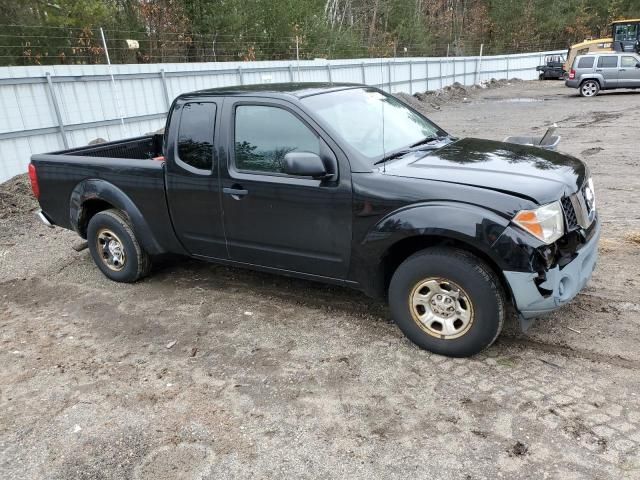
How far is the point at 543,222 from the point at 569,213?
13.4 inches

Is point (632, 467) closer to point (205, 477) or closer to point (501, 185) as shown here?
point (501, 185)

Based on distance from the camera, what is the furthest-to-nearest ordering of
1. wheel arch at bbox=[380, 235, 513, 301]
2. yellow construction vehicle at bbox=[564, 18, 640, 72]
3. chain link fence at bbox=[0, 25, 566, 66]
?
yellow construction vehicle at bbox=[564, 18, 640, 72] → chain link fence at bbox=[0, 25, 566, 66] → wheel arch at bbox=[380, 235, 513, 301]

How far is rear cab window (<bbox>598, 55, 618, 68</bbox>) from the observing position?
22656 millimetres

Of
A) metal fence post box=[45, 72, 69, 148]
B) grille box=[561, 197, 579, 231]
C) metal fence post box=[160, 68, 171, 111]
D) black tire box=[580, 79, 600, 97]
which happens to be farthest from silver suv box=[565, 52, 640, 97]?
grille box=[561, 197, 579, 231]

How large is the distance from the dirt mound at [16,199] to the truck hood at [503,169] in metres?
6.89

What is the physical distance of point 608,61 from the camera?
22.9m

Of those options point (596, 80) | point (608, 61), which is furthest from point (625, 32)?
point (596, 80)

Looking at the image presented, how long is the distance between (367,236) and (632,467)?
1989 mm

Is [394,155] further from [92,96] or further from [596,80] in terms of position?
[596,80]

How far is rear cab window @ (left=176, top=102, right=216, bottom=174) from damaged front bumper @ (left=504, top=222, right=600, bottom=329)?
2.53 metres

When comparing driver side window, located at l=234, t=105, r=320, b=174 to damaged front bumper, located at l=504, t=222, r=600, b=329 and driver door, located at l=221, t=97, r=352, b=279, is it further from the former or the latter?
damaged front bumper, located at l=504, t=222, r=600, b=329

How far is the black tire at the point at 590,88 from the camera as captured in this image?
23.5 metres

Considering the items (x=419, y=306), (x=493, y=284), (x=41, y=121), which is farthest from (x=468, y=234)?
(x=41, y=121)

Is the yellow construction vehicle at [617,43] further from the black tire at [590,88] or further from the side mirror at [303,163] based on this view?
the side mirror at [303,163]
